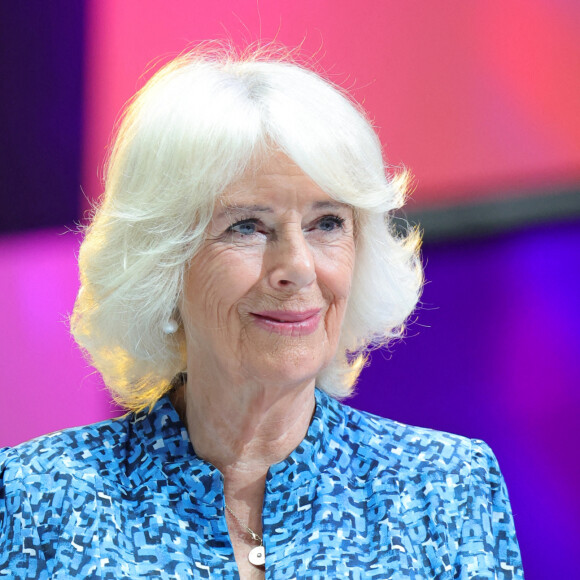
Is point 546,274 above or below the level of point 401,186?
below

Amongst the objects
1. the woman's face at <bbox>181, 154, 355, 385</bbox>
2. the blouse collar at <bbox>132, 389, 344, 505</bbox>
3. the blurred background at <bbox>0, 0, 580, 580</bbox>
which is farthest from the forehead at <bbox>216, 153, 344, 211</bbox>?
the blurred background at <bbox>0, 0, 580, 580</bbox>

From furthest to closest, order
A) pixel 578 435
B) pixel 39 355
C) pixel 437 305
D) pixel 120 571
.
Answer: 1. pixel 39 355
2. pixel 437 305
3. pixel 578 435
4. pixel 120 571

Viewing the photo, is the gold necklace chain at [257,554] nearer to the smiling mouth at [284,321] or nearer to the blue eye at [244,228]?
the smiling mouth at [284,321]

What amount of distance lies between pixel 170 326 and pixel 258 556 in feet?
1.49

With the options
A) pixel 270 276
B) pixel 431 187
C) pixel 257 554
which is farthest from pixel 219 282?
pixel 431 187

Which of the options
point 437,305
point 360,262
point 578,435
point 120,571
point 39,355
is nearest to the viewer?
point 120,571

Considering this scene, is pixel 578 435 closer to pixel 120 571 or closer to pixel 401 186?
pixel 401 186

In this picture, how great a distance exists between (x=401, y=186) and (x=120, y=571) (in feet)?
3.03

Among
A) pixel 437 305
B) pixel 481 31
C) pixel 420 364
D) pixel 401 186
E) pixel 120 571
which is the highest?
pixel 481 31

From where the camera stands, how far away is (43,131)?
2.40 metres

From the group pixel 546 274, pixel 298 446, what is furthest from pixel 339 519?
pixel 546 274

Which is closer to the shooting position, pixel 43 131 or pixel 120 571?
pixel 120 571

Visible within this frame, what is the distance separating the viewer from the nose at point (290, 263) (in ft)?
5.13

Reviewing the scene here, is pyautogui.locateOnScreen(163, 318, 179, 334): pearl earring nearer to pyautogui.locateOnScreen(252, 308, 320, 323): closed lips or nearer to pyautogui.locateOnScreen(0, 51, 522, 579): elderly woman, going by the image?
pyautogui.locateOnScreen(0, 51, 522, 579): elderly woman
